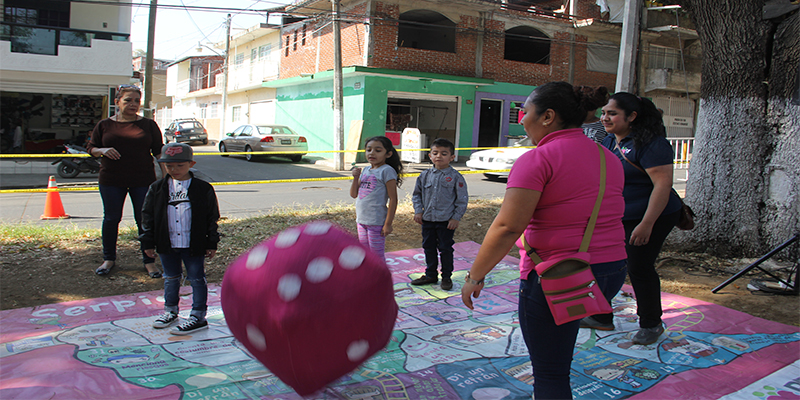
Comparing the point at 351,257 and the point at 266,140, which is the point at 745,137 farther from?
the point at 266,140

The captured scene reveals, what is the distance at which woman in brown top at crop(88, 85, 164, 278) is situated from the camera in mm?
4723

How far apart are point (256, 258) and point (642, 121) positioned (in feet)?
8.81

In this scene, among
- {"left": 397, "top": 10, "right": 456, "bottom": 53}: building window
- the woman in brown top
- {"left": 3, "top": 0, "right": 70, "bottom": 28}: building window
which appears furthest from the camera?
{"left": 397, "top": 10, "right": 456, "bottom": 53}: building window

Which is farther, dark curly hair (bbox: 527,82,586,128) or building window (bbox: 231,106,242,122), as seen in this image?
building window (bbox: 231,106,242,122)

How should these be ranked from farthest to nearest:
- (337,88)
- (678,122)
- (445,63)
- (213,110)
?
1. (213,110)
2. (678,122)
3. (445,63)
4. (337,88)

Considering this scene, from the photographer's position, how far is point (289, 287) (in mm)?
1880

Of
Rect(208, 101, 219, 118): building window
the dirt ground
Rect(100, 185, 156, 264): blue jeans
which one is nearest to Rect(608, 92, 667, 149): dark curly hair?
the dirt ground

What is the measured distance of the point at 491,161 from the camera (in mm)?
14727

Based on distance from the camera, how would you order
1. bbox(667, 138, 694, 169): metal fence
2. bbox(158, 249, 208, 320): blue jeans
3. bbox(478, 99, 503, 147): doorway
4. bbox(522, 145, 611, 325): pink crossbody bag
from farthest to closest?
bbox(478, 99, 503, 147): doorway
bbox(667, 138, 694, 169): metal fence
bbox(158, 249, 208, 320): blue jeans
bbox(522, 145, 611, 325): pink crossbody bag

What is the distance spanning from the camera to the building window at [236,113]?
34.1 meters

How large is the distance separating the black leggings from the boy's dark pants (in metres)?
1.75

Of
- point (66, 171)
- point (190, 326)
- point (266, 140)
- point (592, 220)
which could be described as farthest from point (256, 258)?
point (266, 140)

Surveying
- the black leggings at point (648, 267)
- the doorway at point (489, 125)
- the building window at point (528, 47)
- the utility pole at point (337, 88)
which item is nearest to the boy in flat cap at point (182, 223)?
the black leggings at point (648, 267)

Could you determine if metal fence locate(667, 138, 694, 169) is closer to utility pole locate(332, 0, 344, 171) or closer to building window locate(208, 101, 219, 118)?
utility pole locate(332, 0, 344, 171)
